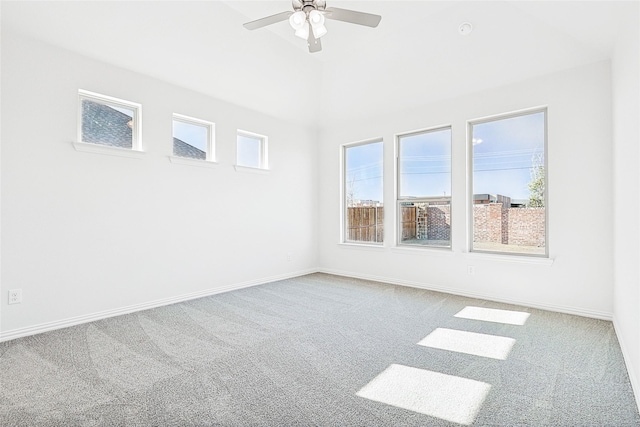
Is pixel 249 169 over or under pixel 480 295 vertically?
over

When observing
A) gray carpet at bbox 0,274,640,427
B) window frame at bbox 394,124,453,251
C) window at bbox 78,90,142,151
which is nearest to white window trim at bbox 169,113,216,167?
window at bbox 78,90,142,151

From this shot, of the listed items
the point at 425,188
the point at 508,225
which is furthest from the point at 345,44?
the point at 508,225

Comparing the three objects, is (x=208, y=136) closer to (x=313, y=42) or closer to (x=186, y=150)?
(x=186, y=150)

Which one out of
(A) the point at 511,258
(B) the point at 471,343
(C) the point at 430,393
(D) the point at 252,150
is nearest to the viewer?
(C) the point at 430,393

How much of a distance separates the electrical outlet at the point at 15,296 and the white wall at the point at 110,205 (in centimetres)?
4

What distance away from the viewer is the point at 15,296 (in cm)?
284

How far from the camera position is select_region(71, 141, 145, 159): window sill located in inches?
125

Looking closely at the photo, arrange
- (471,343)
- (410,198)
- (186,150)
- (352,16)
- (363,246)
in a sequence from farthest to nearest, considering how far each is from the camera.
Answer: (363,246), (410,198), (186,150), (471,343), (352,16)

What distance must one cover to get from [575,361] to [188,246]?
400 centimetres

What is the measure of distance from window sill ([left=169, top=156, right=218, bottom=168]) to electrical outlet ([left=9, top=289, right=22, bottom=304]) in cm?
191

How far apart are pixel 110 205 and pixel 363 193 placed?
3.62m

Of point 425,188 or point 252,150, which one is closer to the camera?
point 425,188

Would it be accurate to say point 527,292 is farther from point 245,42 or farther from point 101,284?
point 101,284

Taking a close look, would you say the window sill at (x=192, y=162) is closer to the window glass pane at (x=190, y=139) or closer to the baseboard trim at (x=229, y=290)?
the window glass pane at (x=190, y=139)
